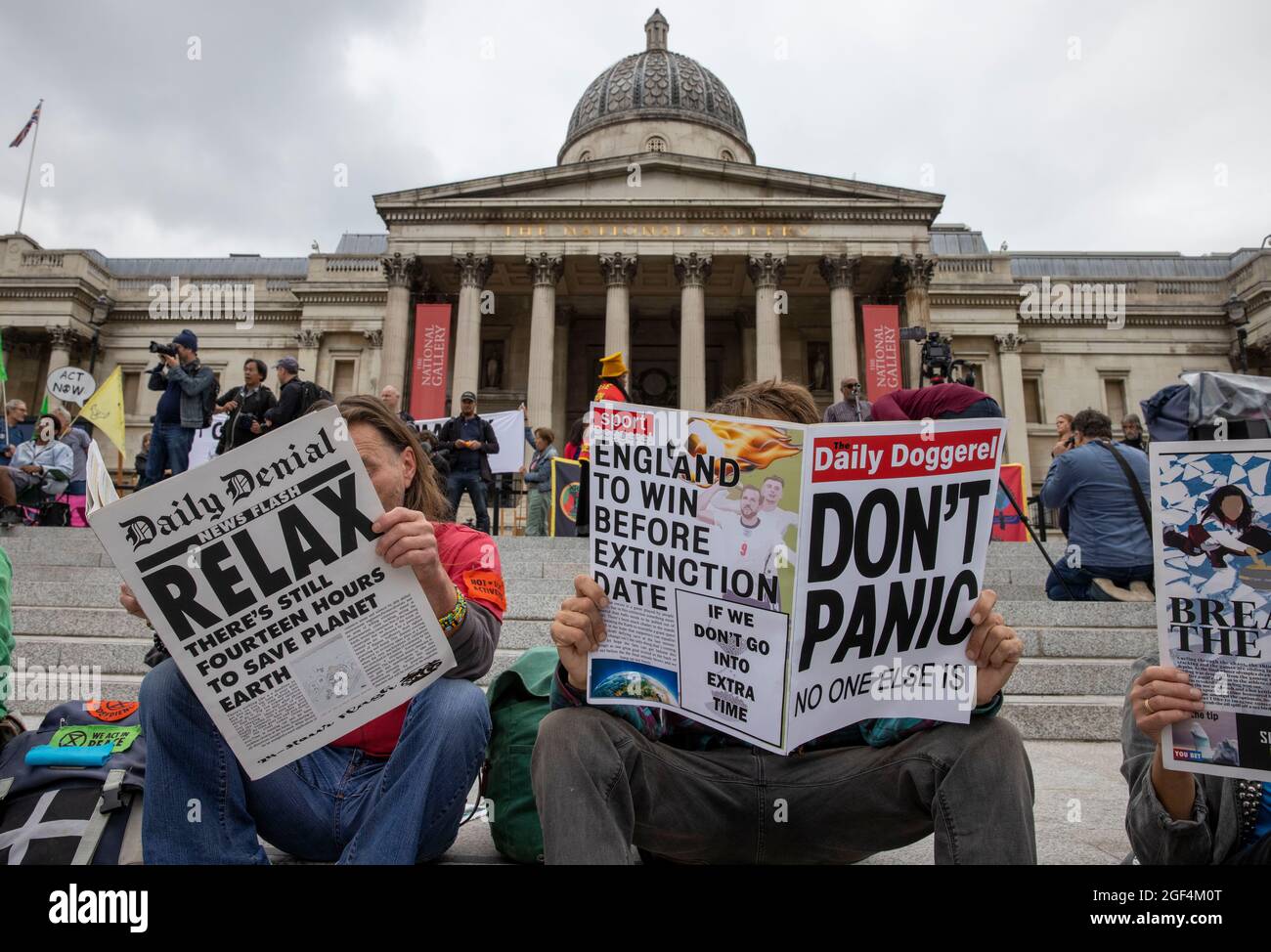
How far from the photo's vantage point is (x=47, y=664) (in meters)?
5.87

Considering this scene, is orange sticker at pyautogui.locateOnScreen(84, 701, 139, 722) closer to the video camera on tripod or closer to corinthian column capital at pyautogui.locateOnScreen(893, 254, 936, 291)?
the video camera on tripod

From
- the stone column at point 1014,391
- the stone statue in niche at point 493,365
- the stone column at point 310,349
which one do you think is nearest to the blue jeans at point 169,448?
the stone statue in niche at point 493,365

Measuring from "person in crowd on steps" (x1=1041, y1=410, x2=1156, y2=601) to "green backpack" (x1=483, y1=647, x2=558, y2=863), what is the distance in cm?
559

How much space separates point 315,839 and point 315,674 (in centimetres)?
57

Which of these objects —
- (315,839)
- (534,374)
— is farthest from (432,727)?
(534,374)

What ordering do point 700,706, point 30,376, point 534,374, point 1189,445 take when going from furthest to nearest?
point 30,376
point 534,374
point 700,706
point 1189,445

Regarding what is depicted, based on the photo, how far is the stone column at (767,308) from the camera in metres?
26.0

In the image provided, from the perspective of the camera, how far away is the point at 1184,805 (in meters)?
1.91

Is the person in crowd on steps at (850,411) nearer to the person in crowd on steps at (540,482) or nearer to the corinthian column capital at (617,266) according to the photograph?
the person in crowd on steps at (540,482)

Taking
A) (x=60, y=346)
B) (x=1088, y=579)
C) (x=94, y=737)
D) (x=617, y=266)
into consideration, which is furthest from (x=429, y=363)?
(x=94, y=737)

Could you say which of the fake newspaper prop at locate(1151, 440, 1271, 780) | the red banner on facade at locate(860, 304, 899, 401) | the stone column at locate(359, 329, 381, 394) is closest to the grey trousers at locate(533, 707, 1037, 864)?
the fake newspaper prop at locate(1151, 440, 1271, 780)

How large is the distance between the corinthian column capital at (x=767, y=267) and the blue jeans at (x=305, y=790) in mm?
25719

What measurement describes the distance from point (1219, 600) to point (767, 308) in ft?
82.6
